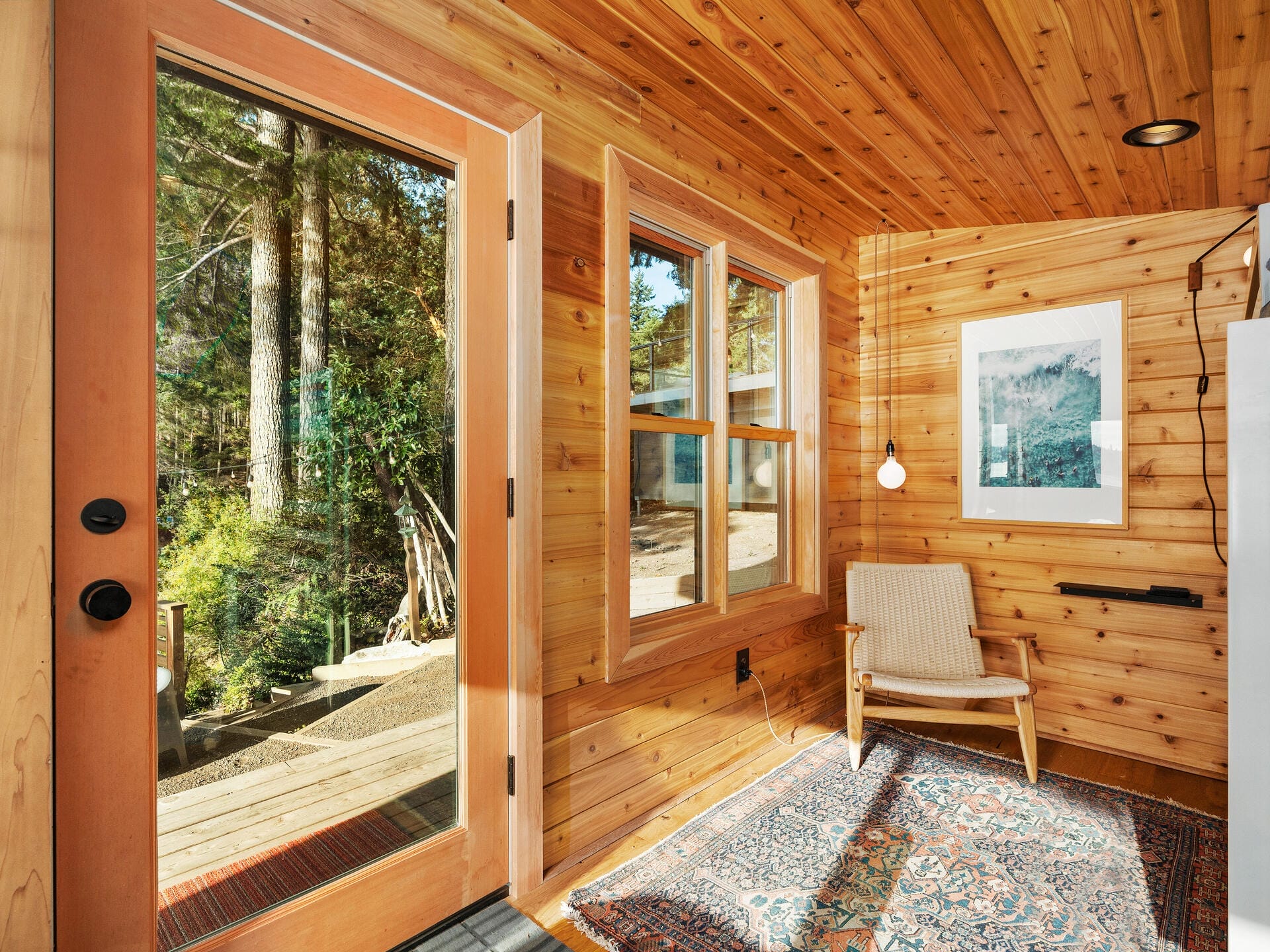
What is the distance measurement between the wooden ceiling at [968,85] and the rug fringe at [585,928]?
7.94 ft

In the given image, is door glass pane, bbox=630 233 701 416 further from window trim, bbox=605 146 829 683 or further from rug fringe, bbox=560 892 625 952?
rug fringe, bbox=560 892 625 952

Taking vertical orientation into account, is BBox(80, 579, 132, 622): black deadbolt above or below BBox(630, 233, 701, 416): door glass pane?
below

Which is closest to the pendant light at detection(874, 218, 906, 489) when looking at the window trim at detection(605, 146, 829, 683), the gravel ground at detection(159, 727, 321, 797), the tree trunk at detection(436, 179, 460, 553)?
the window trim at detection(605, 146, 829, 683)

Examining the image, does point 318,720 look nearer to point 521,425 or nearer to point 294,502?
point 294,502

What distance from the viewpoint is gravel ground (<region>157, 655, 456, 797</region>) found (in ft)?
4.30

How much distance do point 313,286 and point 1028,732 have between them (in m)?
2.85

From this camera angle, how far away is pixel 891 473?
3285mm

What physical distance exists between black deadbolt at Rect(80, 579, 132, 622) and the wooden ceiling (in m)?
1.73

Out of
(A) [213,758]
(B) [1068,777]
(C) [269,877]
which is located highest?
(A) [213,758]

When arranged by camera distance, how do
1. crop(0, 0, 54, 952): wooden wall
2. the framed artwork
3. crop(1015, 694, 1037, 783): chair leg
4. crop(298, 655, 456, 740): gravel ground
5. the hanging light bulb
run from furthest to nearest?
the hanging light bulb < the framed artwork < crop(1015, 694, 1037, 783): chair leg < crop(298, 655, 456, 740): gravel ground < crop(0, 0, 54, 952): wooden wall

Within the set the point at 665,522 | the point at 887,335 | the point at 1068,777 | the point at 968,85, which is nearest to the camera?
the point at 968,85

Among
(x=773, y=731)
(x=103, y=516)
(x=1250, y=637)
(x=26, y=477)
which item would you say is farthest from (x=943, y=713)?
(x=26, y=477)

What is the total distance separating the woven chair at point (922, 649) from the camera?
103 inches

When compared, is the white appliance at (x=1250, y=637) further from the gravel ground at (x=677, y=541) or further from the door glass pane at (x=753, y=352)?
the door glass pane at (x=753, y=352)
